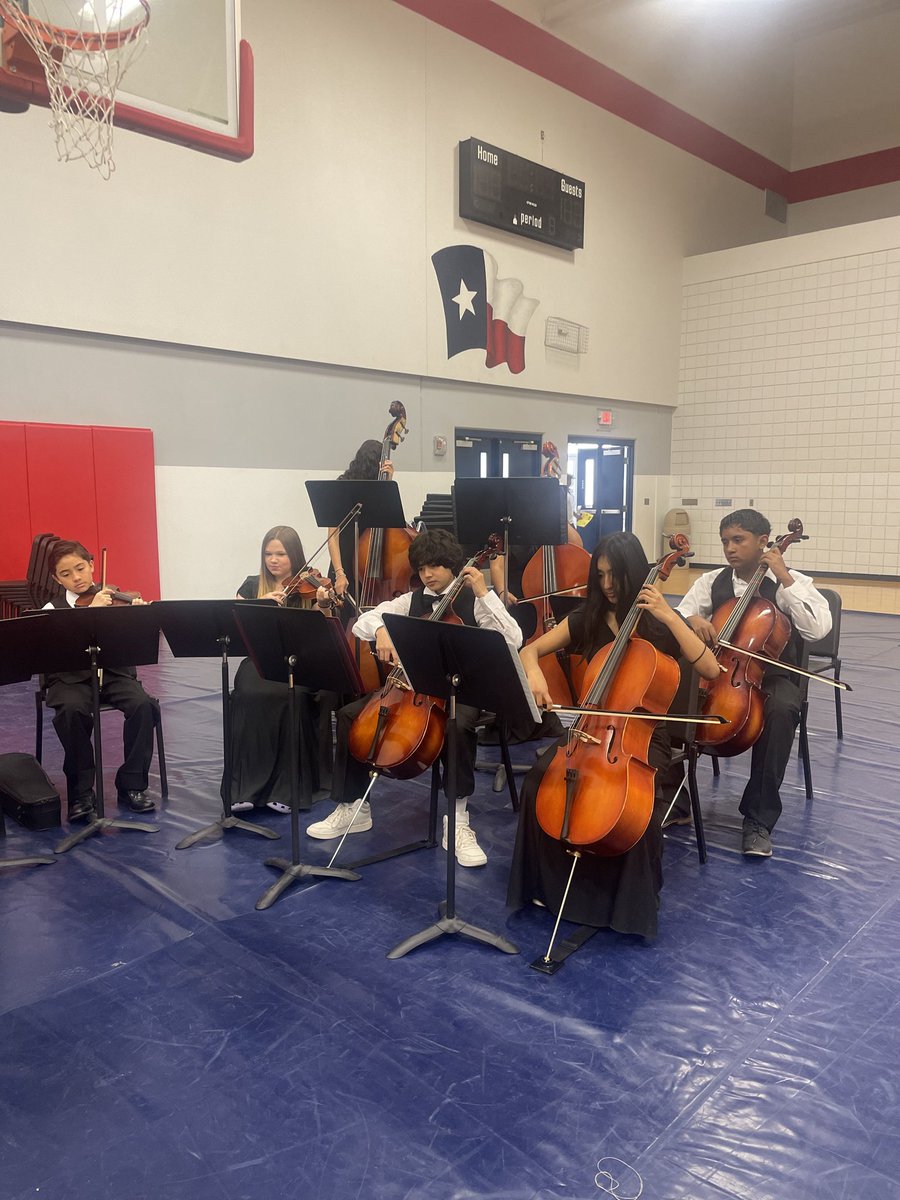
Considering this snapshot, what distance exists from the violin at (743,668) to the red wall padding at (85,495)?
4.29 metres

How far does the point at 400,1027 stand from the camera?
1.85m

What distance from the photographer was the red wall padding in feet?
16.9

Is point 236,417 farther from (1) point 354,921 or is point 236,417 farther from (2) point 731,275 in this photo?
(2) point 731,275

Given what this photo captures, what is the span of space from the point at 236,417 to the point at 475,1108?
557cm

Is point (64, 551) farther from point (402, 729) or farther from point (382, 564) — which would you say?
point (402, 729)

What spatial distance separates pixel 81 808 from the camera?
301cm

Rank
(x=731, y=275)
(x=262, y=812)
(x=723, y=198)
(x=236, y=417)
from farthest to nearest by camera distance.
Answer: (x=723, y=198), (x=731, y=275), (x=236, y=417), (x=262, y=812)

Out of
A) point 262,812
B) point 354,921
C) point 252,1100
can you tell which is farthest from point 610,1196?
point 262,812

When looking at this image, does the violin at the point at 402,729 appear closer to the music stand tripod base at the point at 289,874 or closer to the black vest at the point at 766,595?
the music stand tripod base at the point at 289,874

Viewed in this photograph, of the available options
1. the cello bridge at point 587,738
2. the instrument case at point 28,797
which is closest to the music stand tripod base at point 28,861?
the instrument case at point 28,797

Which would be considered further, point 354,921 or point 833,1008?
point 354,921

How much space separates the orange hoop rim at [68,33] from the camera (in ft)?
Answer: 8.71

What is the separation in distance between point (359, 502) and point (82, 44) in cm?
191

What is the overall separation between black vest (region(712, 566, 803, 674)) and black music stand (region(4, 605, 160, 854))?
203 centimetres
